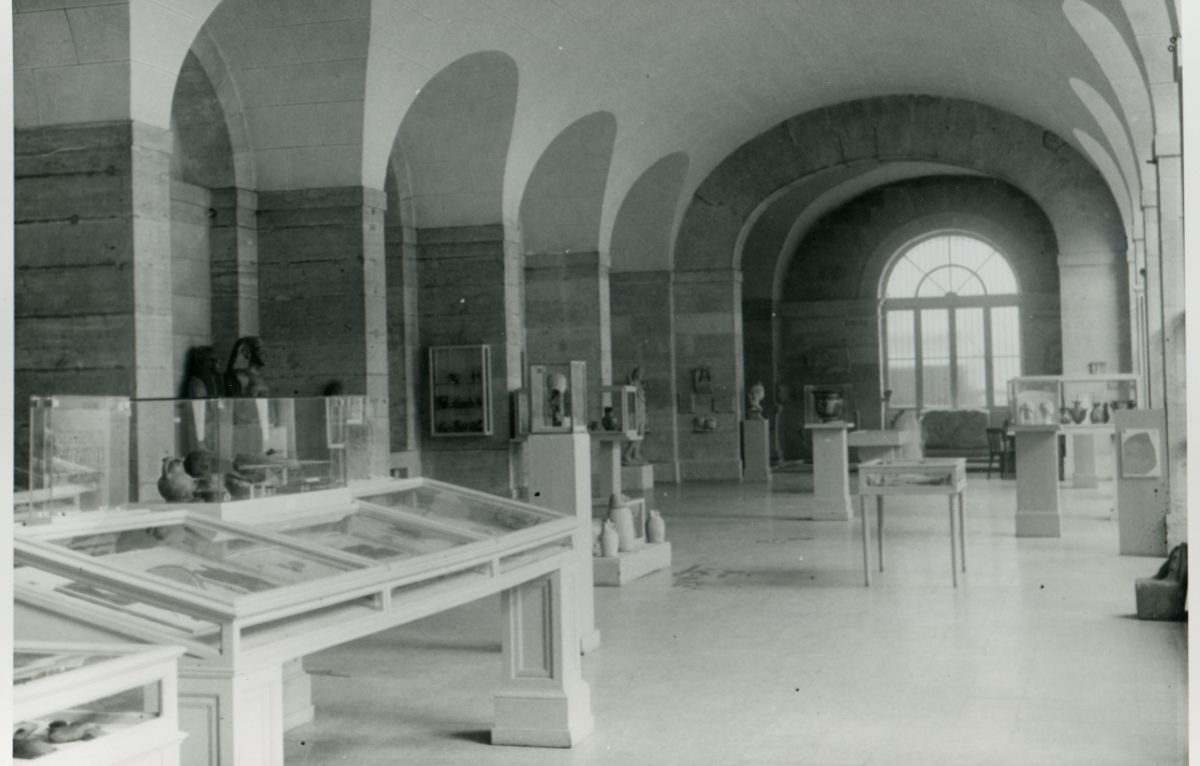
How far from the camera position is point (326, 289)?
13.6 metres

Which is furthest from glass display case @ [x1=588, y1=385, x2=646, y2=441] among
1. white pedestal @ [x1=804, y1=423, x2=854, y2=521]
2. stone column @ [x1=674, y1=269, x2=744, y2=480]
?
stone column @ [x1=674, y1=269, x2=744, y2=480]

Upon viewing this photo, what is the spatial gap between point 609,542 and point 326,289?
4.51 m

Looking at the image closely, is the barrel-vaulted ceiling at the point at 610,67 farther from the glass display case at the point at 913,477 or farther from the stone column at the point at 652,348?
the glass display case at the point at 913,477

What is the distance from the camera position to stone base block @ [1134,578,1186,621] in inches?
343

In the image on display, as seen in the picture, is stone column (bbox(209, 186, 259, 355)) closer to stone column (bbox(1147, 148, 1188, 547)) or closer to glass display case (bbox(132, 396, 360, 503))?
glass display case (bbox(132, 396, 360, 503))

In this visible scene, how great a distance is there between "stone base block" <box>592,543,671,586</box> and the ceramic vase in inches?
2.1

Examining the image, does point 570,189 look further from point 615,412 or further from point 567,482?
point 567,482

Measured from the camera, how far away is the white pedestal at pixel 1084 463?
64.1ft

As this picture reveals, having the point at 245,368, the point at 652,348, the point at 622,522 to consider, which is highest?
the point at 652,348

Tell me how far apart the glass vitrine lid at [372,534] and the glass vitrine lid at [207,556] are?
1.18 feet

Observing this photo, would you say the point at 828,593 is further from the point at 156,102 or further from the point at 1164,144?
the point at 156,102

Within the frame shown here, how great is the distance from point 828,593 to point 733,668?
9.38ft

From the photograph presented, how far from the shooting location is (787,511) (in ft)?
56.3

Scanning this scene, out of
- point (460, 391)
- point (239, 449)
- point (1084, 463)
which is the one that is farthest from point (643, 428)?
point (239, 449)
